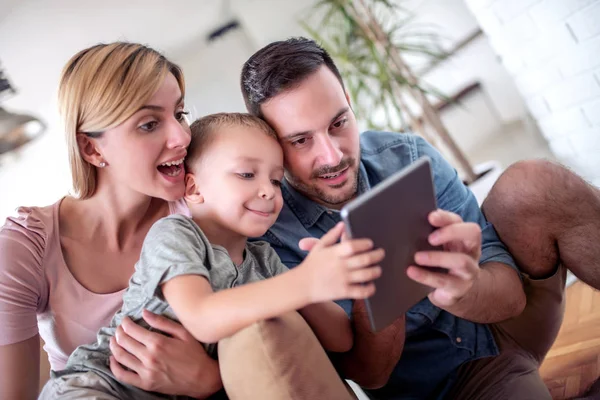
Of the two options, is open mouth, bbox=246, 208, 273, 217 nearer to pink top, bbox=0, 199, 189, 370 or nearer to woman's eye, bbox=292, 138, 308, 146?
woman's eye, bbox=292, 138, 308, 146

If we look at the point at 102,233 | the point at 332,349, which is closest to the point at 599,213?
the point at 332,349

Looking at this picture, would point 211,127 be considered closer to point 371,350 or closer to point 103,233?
point 103,233

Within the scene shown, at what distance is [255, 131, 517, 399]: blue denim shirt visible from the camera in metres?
1.38

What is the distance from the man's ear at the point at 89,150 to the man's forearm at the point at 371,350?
2.36 feet

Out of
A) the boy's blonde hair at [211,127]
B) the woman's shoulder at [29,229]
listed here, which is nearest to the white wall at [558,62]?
the boy's blonde hair at [211,127]

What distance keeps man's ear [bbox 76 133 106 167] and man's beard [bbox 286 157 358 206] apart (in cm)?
49

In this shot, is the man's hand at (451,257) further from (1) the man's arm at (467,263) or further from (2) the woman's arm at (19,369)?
(2) the woman's arm at (19,369)

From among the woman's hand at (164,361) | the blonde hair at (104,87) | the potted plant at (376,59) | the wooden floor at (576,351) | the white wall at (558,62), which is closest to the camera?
the woman's hand at (164,361)

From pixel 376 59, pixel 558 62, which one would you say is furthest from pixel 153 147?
pixel 558 62

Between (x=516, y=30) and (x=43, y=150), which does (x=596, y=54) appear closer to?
(x=516, y=30)

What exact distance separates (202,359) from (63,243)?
1.91 ft

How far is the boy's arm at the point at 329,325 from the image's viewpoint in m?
1.10

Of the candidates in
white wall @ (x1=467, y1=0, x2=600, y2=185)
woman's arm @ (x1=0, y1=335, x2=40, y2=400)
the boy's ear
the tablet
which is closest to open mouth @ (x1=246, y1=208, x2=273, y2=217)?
the boy's ear

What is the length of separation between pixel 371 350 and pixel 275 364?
395 mm
